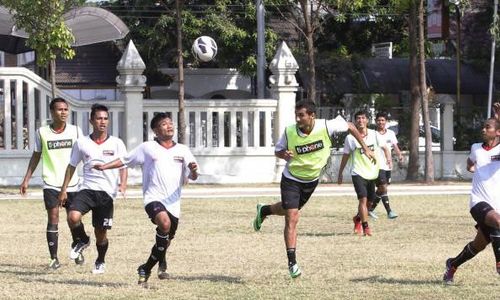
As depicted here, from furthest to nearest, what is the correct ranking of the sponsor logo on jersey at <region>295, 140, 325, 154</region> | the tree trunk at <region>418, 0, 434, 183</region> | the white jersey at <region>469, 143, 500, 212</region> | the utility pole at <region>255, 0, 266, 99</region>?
the utility pole at <region>255, 0, 266, 99</region>, the tree trunk at <region>418, 0, 434, 183</region>, the sponsor logo on jersey at <region>295, 140, 325, 154</region>, the white jersey at <region>469, 143, 500, 212</region>

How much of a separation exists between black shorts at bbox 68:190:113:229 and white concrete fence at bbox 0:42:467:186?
16.3 meters

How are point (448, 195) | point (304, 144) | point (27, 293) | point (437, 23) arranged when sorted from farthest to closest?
point (437, 23)
point (448, 195)
point (304, 144)
point (27, 293)

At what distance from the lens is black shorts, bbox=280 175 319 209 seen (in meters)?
11.7

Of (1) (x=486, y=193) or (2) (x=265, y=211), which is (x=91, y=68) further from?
(1) (x=486, y=193)

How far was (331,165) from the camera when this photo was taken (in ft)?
100.0

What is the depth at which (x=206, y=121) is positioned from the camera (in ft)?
97.6

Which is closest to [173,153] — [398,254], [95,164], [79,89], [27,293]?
[95,164]

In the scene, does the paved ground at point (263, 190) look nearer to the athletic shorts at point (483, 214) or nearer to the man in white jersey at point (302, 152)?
the man in white jersey at point (302, 152)

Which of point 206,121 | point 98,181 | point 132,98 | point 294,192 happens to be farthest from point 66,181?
point 206,121

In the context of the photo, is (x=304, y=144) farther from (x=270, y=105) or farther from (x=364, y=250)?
(x=270, y=105)

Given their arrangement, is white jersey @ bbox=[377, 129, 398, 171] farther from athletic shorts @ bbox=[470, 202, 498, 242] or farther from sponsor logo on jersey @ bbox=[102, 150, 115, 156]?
athletic shorts @ bbox=[470, 202, 498, 242]

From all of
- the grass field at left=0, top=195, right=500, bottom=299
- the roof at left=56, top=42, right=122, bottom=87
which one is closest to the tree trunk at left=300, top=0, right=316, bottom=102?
the grass field at left=0, top=195, right=500, bottom=299

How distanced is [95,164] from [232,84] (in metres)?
34.3

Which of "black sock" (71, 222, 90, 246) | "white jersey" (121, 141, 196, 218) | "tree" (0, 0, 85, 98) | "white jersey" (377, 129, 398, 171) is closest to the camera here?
"white jersey" (121, 141, 196, 218)
